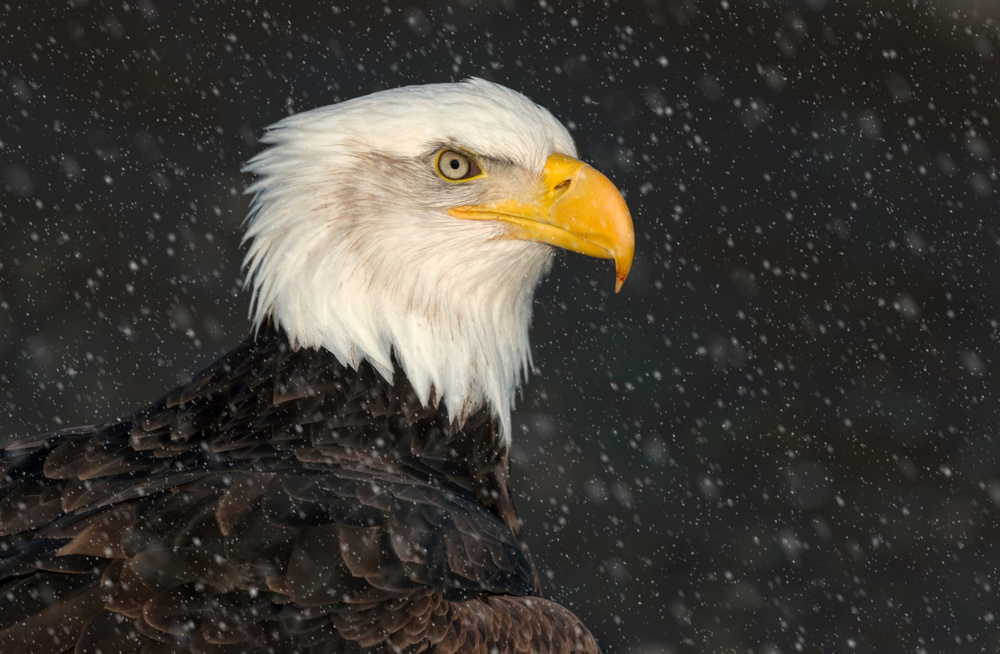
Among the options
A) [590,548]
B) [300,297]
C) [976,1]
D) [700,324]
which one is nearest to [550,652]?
[300,297]

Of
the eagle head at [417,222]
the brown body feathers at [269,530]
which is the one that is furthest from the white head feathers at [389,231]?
the brown body feathers at [269,530]

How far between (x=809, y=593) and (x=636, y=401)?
6.02ft

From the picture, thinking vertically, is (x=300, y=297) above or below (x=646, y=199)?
above

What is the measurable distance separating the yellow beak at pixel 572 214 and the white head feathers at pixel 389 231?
4 cm

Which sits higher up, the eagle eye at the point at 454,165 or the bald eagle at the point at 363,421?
the eagle eye at the point at 454,165

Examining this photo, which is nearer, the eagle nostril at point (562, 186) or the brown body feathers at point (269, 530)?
the brown body feathers at point (269, 530)

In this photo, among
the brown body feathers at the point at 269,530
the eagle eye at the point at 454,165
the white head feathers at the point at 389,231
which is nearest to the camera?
the brown body feathers at the point at 269,530

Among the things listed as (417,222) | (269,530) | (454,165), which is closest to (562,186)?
(454,165)

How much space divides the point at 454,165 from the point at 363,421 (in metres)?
0.83

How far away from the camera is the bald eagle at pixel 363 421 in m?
2.58

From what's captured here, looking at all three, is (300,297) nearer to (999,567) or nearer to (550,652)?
(550,652)

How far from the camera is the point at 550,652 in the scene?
283 cm

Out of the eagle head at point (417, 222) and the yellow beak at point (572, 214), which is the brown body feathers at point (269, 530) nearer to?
the eagle head at point (417, 222)

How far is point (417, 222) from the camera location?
3230mm
